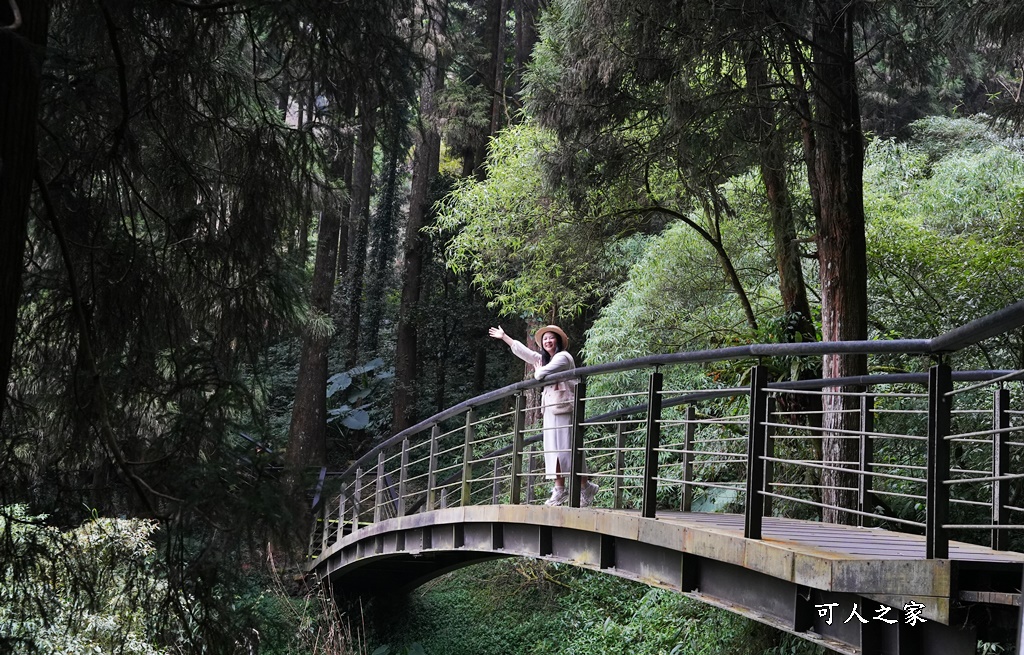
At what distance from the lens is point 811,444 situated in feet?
30.3

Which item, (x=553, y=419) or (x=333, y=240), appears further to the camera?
(x=333, y=240)

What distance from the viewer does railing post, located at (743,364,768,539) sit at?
472 cm

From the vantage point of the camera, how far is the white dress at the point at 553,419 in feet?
24.8

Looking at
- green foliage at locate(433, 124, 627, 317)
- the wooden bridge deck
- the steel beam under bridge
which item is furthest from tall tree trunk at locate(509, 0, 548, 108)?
the wooden bridge deck

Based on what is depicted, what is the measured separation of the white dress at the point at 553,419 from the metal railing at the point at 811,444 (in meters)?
0.18

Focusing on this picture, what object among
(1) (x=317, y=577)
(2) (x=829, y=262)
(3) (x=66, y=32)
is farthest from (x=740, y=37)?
(1) (x=317, y=577)

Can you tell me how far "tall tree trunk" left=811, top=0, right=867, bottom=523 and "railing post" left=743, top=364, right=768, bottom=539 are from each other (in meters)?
2.98

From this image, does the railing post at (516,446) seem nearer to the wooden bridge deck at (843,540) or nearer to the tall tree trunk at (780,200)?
the wooden bridge deck at (843,540)

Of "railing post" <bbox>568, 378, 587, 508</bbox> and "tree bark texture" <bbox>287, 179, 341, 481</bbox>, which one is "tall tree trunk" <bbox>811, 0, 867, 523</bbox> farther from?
"tree bark texture" <bbox>287, 179, 341, 481</bbox>

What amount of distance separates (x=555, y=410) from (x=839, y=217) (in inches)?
107

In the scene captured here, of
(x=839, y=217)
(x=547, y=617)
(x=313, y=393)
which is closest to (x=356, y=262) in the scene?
(x=313, y=393)

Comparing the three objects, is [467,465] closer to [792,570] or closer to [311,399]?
[792,570]

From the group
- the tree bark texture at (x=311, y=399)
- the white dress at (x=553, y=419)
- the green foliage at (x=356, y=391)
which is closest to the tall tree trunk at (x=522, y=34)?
the tree bark texture at (x=311, y=399)

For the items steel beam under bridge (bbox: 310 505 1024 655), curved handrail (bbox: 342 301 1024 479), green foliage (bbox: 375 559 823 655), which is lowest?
green foliage (bbox: 375 559 823 655)
